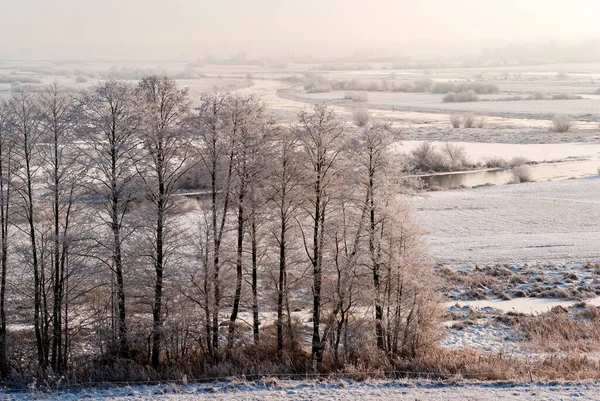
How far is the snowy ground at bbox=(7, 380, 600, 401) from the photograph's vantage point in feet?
48.6

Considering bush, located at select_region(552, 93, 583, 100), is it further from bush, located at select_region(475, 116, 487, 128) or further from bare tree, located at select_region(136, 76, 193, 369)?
bare tree, located at select_region(136, 76, 193, 369)

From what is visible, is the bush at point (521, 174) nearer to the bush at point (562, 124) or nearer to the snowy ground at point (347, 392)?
the bush at point (562, 124)

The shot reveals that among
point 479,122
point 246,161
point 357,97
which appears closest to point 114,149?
point 246,161

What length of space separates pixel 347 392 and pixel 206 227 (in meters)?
6.07

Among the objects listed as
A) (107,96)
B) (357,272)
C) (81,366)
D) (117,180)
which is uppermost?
(107,96)

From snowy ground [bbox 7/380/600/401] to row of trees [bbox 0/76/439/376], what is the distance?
2.25 metres

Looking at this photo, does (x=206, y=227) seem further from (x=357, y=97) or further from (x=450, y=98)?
(x=450, y=98)

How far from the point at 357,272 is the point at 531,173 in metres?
34.0

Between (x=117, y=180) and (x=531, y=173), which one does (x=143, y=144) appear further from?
(x=531, y=173)

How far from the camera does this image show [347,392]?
50.0 feet

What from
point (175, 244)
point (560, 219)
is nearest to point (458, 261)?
point (560, 219)

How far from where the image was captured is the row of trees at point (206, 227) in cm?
1816

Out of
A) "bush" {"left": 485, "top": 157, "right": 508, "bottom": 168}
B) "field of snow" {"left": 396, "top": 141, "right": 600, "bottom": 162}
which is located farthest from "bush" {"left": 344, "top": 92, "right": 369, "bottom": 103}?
"bush" {"left": 485, "top": 157, "right": 508, "bottom": 168}

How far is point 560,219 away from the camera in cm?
3669
